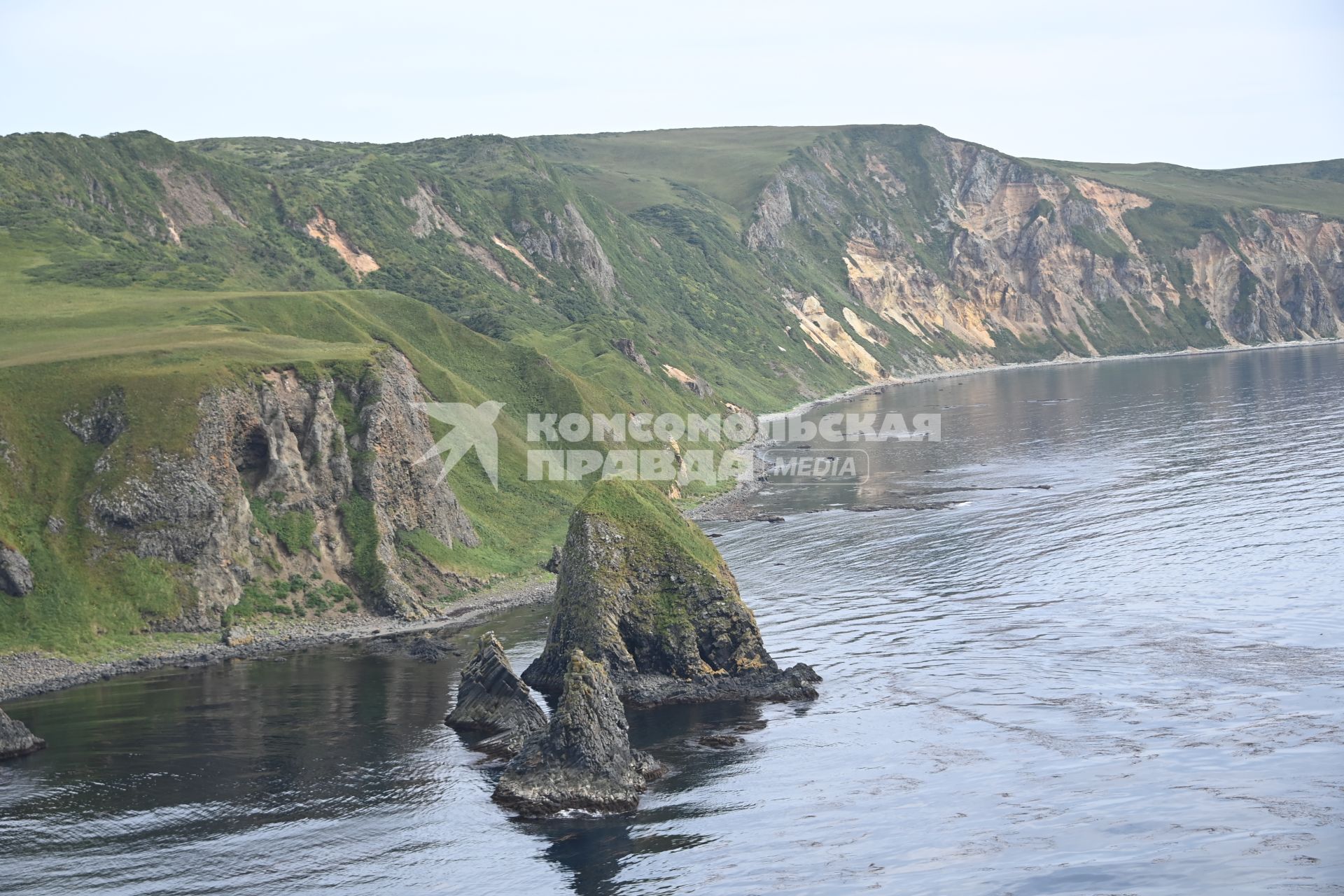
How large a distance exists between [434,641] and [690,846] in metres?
43.6

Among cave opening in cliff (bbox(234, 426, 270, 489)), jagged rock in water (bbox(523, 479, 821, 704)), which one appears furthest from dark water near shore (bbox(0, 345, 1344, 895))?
cave opening in cliff (bbox(234, 426, 270, 489))

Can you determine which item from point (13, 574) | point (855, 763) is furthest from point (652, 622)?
point (13, 574)

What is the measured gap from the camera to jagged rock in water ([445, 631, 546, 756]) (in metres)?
72.2

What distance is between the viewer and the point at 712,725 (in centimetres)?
7375

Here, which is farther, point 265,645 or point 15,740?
point 265,645

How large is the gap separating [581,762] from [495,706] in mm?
12235

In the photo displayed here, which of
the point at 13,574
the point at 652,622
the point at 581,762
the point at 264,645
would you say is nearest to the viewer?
the point at 581,762

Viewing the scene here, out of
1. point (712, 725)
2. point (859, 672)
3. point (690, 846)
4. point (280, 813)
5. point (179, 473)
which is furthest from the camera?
point (179, 473)

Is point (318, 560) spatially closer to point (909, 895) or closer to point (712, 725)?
point (712, 725)

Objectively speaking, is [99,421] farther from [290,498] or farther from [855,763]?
[855,763]

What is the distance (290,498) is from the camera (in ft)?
350

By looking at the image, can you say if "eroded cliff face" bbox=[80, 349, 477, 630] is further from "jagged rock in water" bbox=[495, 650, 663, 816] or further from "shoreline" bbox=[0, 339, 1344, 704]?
"jagged rock in water" bbox=[495, 650, 663, 816]

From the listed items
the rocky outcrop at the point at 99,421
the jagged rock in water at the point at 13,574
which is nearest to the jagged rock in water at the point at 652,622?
the jagged rock in water at the point at 13,574

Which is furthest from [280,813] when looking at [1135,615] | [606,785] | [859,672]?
[1135,615]
